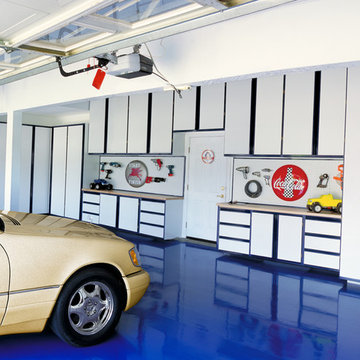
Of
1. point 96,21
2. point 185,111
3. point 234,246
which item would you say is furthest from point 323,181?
point 96,21

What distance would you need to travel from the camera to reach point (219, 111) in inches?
240

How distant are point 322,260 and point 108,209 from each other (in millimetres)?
4340

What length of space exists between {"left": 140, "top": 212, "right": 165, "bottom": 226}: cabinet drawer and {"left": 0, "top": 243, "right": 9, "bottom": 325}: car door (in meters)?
4.53

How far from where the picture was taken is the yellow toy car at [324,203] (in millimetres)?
5153

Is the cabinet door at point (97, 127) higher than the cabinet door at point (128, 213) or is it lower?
higher

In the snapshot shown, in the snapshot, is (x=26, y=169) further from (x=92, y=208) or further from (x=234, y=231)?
(x=234, y=231)

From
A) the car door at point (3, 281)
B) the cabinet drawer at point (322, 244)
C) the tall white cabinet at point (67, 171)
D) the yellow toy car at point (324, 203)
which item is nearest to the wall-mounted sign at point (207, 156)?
the yellow toy car at point (324, 203)

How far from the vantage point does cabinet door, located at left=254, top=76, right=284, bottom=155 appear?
18.0ft

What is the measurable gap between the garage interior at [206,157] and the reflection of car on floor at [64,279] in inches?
9.3

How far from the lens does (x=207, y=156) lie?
696cm

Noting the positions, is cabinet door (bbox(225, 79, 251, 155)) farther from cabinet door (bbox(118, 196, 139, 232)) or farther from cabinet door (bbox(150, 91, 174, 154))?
cabinet door (bbox(118, 196, 139, 232))

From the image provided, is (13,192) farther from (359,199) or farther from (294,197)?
(359,199)

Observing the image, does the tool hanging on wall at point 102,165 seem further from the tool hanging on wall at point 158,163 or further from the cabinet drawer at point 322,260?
the cabinet drawer at point 322,260

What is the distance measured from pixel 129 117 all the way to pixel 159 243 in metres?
2.57
